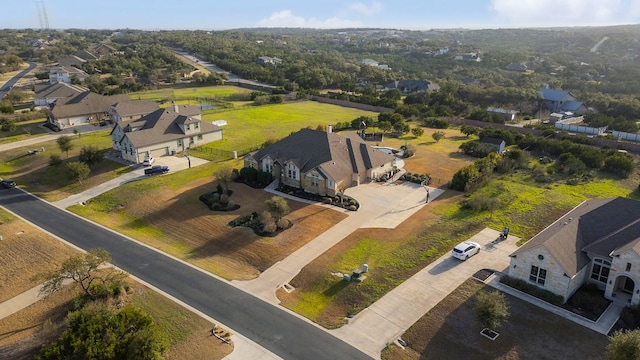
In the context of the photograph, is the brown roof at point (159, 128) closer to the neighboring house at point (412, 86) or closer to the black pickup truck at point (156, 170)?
the black pickup truck at point (156, 170)

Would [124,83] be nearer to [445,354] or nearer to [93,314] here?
[93,314]

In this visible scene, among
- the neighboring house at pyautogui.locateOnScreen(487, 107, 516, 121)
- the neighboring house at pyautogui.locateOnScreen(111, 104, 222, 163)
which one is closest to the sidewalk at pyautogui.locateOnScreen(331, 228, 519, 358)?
the neighboring house at pyautogui.locateOnScreen(111, 104, 222, 163)

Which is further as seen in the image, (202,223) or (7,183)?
(7,183)

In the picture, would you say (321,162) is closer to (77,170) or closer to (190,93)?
(77,170)

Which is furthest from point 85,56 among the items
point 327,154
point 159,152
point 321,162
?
point 321,162

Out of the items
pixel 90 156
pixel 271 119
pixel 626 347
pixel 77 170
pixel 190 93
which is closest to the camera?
pixel 626 347

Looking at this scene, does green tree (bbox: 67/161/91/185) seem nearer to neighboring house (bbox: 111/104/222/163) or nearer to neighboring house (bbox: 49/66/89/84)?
neighboring house (bbox: 111/104/222/163)

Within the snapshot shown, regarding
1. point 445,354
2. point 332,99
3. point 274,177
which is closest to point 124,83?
point 332,99
